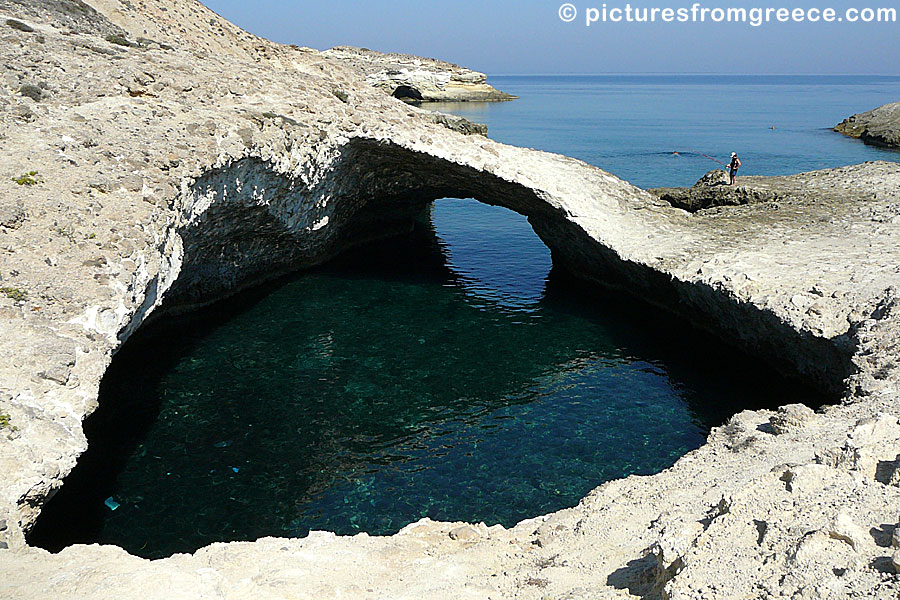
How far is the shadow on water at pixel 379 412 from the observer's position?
1450cm

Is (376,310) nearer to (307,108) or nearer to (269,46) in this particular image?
(307,108)

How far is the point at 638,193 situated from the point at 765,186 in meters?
6.06

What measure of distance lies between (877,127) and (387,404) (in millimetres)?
74463

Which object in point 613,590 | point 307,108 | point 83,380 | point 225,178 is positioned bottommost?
point 613,590

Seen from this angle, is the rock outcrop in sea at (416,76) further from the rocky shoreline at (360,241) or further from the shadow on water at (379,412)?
the shadow on water at (379,412)

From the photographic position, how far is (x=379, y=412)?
18.6 m

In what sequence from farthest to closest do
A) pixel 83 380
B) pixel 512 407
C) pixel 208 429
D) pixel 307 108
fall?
1. pixel 307 108
2. pixel 512 407
3. pixel 208 429
4. pixel 83 380

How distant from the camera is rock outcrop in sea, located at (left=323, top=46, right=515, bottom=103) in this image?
115812 mm

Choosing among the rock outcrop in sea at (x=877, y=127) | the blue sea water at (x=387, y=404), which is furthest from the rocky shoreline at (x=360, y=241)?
the rock outcrop in sea at (x=877, y=127)

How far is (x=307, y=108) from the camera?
25.4m

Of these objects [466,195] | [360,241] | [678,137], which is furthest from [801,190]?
[678,137]

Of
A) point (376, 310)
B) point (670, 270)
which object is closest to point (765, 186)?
point (670, 270)

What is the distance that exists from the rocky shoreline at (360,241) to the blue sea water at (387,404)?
1610 millimetres

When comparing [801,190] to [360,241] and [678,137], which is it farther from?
[678,137]
